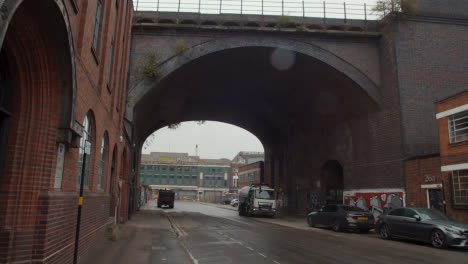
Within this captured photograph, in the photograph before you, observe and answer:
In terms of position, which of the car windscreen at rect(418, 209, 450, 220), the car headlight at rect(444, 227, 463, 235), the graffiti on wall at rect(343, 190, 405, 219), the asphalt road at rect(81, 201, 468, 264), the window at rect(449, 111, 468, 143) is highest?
the window at rect(449, 111, 468, 143)

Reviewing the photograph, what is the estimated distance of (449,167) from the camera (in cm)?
1606

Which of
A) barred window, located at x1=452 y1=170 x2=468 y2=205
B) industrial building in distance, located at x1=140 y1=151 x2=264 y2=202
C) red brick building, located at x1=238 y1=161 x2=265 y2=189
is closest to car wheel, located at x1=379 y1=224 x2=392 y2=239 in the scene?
barred window, located at x1=452 y1=170 x2=468 y2=205

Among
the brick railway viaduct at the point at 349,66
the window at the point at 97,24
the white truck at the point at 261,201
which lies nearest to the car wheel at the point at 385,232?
the brick railway viaduct at the point at 349,66

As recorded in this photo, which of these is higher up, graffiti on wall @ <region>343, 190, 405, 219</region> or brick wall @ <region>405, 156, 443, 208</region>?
brick wall @ <region>405, 156, 443, 208</region>

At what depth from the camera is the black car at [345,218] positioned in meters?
18.0

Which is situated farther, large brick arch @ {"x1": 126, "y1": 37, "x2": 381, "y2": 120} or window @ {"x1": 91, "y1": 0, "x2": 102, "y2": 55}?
large brick arch @ {"x1": 126, "y1": 37, "x2": 381, "y2": 120}

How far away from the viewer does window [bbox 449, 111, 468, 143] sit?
15.5m

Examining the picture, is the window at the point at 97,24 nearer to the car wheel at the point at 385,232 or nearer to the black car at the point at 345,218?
the car wheel at the point at 385,232

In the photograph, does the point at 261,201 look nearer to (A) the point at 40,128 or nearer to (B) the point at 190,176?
(A) the point at 40,128

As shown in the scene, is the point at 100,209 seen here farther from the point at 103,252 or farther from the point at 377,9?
the point at 377,9

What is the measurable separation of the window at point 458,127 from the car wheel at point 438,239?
16.4 feet

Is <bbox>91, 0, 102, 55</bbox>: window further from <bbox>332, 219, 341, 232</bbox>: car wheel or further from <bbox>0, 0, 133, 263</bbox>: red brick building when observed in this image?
<bbox>332, 219, 341, 232</bbox>: car wheel

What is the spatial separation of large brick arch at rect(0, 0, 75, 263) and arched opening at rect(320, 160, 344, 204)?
25.2 metres

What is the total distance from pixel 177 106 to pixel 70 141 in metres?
26.3
